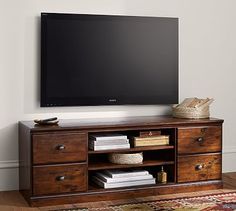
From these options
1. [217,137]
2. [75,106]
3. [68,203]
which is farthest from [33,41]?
[217,137]

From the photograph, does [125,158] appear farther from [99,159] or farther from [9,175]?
[9,175]

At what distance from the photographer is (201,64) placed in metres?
4.66

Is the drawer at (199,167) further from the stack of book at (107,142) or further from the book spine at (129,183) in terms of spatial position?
the stack of book at (107,142)

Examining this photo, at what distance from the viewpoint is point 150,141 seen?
161 inches

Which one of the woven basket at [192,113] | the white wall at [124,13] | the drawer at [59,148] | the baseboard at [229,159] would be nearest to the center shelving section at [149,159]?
the drawer at [59,148]

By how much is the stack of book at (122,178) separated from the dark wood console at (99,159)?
0.14 ft

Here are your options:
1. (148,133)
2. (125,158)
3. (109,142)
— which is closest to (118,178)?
(125,158)

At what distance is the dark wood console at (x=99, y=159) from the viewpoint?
12.3 ft

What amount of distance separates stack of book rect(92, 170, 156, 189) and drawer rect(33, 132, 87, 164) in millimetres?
254

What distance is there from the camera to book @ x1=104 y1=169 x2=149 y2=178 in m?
4.00

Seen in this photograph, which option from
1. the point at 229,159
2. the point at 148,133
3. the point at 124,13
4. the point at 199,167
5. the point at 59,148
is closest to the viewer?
the point at 59,148

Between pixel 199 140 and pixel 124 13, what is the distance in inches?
46.5

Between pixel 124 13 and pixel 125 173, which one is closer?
pixel 125 173

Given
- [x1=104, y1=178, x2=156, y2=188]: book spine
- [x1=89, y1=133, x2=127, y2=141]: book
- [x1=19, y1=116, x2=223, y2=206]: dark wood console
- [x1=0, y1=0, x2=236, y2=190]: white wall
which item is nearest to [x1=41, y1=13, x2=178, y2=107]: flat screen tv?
[x1=0, y1=0, x2=236, y2=190]: white wall
